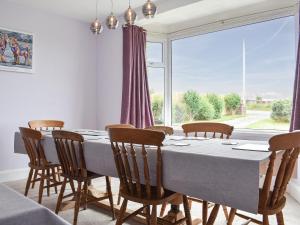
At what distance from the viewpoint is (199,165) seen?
5.32ft

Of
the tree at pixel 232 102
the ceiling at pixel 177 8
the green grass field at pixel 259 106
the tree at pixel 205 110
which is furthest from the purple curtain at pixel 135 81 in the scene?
the green grass field at pixel 259 106

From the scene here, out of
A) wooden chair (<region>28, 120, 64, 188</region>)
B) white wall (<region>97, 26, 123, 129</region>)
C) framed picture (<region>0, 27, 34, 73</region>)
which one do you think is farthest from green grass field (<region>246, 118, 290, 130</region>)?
framed picture (<region>0, 27, 34, 73</region>)

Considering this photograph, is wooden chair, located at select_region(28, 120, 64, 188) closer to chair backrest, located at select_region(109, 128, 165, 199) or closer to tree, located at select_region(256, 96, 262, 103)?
chair backrest, located at select_region(109, 128, 165, 199)

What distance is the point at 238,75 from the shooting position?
3949 millimetres

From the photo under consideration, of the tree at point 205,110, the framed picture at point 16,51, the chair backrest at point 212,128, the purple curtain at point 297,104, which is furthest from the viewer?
the tree at point 205,110

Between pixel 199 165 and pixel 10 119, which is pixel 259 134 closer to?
pixel 199 165

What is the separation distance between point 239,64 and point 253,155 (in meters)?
2.61

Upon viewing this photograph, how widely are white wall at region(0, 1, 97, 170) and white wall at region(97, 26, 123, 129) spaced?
123 millimetres

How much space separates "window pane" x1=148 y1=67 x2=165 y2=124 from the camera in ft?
15.5

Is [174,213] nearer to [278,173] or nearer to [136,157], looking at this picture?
[136,157]

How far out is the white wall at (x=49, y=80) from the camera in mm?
3848

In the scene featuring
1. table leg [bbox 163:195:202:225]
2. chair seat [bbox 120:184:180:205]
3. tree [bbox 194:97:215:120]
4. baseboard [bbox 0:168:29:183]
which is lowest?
baseboard [bbox 0:168:29:183]

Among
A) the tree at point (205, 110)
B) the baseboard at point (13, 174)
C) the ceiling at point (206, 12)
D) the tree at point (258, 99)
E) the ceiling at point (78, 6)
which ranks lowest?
the baseboard at point (13, 174)

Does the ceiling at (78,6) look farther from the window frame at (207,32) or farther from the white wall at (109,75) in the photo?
the window frame at (207,32)
